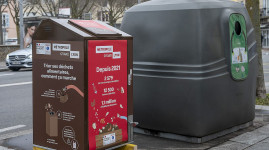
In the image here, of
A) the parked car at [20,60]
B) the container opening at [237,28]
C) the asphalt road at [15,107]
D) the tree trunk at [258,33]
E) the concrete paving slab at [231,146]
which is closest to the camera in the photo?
the concrete paving slab at [231,146]

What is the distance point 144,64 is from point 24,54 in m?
13.7

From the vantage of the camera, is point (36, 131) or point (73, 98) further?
point (36, 131)

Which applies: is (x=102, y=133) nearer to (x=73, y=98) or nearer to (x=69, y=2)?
(x=73, y=98)

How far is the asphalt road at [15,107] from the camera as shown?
21.5 feet

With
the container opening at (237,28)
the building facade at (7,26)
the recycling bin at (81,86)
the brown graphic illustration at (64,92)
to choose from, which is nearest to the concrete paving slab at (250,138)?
the container opening at (237,28)

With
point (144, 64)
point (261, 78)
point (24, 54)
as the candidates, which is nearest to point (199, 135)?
point (144, 64)

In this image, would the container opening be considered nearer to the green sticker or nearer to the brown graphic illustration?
the green sticker

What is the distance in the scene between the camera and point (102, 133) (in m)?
3.71

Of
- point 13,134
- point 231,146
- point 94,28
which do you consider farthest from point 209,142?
point 13,134

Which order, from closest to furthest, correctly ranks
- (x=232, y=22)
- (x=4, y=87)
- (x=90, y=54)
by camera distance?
(x=90, y=54), (x=232, y=22), (x=4, y=87)

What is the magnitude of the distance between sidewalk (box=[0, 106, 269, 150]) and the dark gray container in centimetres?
14

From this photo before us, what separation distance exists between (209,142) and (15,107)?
460 centimetres

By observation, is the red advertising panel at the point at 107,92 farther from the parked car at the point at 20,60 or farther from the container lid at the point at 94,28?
the parked car at the point at 20,60

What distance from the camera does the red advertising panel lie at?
3.57 meters
